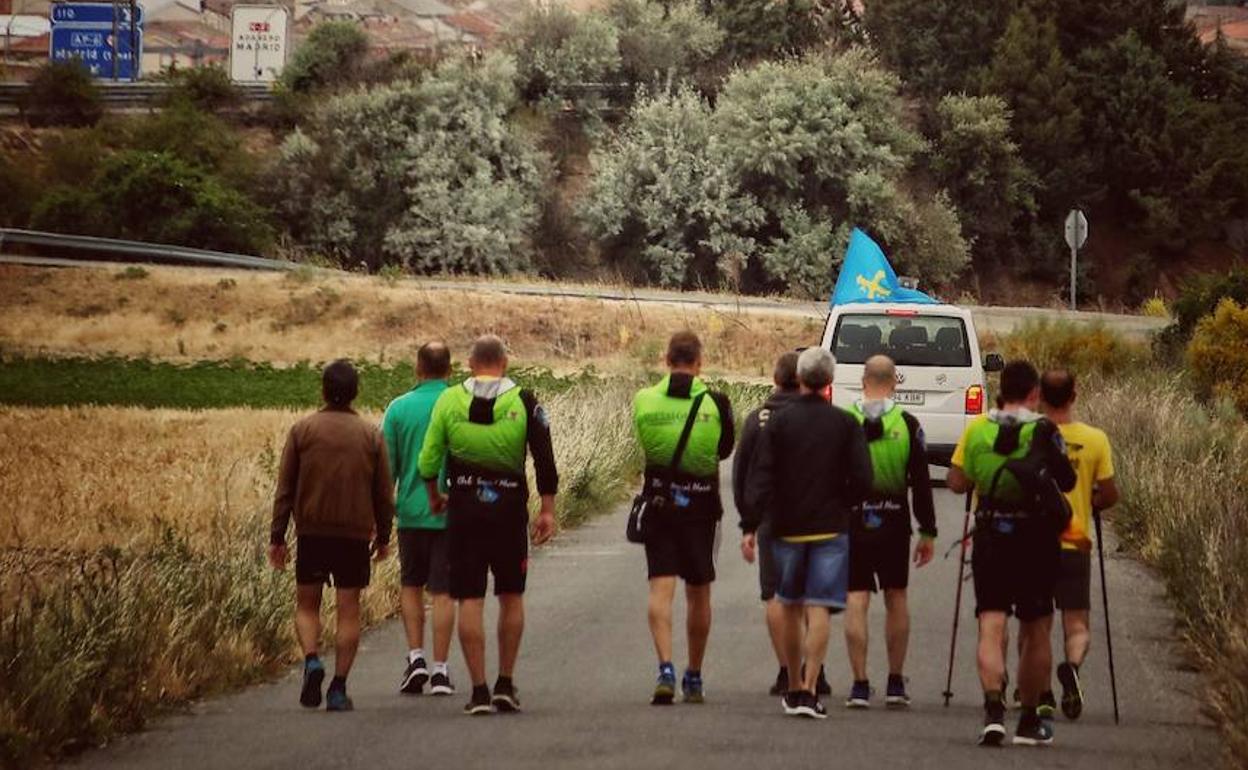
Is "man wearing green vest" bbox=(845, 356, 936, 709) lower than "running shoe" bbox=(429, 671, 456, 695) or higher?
higher

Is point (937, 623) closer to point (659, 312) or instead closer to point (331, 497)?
point (331, 497)

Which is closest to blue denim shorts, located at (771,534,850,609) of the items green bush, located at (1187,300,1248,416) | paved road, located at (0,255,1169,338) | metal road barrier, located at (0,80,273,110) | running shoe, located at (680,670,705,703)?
running shoe, located at (680,670,705,703)

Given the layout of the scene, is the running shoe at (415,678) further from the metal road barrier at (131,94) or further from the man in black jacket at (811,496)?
the metal road barrier at (131,94)

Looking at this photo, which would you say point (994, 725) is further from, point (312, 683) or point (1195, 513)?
point (1195, 513)

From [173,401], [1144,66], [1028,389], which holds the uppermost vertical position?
[1144,66]

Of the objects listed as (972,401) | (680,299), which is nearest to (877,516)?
(972,401)

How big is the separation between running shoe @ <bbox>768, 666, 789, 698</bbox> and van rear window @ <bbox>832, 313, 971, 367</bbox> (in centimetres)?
1219

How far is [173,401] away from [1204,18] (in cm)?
11391

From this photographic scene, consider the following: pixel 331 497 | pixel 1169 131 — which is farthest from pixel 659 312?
pixel 331 497

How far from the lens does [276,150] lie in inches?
3243

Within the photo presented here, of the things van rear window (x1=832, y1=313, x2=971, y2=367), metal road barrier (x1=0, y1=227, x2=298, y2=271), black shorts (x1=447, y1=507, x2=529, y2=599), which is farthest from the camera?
metal road barrier (x1=0, y1=227, x2=298, y2=271)

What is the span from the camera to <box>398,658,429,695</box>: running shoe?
1311cm

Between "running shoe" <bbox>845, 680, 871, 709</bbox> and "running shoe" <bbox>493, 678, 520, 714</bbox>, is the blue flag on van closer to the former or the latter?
"running shoe" <bbox>845, 680, 871, 709</bbox>

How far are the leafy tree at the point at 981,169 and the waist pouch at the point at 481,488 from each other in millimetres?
69570
